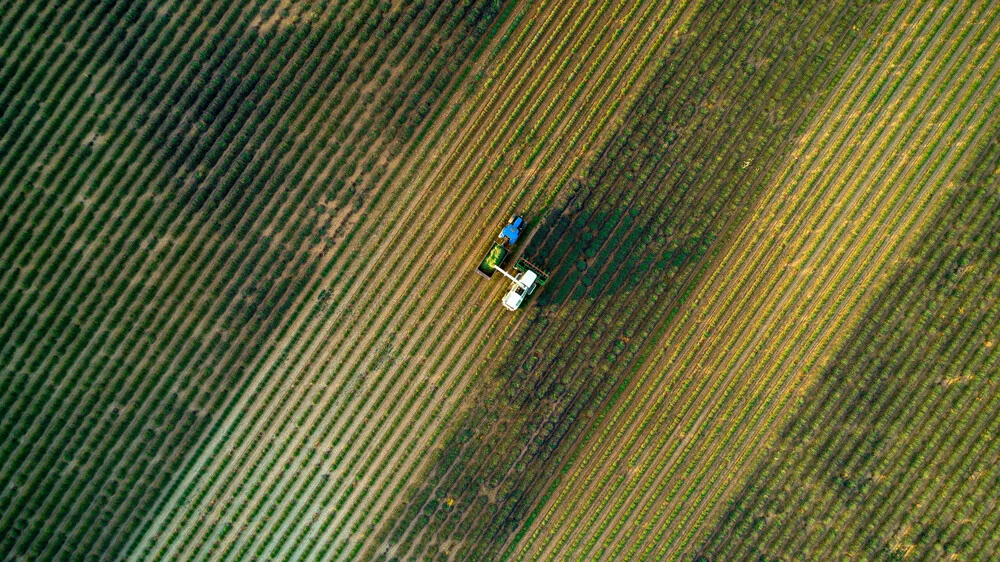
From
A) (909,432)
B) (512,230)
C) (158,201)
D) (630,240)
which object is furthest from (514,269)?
(909,432)

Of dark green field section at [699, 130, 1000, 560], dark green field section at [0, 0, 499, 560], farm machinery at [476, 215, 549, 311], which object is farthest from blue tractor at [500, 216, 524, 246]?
dark green field section at [699, 130, 1000, 560]

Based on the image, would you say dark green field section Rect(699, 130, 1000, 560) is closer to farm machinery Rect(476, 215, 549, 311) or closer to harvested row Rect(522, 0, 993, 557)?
harvested row Rect(522, 0, 993, 557)

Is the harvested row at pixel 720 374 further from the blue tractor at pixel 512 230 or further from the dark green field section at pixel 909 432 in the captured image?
the blue tractor at pixel 512 230

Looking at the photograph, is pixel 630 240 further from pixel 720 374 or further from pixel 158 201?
pixel 158 201

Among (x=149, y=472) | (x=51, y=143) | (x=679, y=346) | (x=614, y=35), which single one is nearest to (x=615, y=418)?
(x=679, y=346)

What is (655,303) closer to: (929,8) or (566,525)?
(566,525)

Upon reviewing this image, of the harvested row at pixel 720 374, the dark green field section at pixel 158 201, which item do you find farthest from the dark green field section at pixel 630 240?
the dark green field section at pixel 158 201
